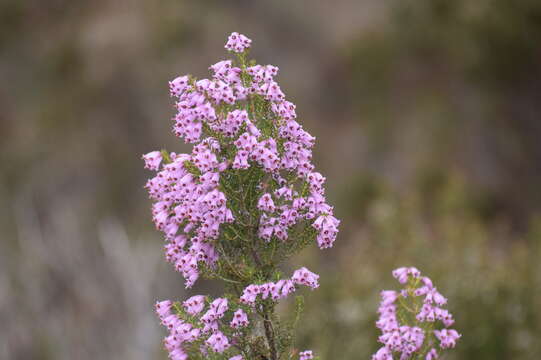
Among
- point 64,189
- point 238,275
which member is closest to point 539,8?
point 238,275

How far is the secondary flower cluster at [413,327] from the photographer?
3.98 m

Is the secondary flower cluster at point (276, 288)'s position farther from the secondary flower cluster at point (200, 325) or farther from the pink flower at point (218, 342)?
the pink flower at point (218, 342)

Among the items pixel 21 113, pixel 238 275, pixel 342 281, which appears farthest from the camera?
pixel 21 113

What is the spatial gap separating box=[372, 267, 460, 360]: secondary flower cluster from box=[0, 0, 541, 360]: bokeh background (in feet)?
17.4

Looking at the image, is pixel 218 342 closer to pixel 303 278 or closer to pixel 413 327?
pixel 303 278

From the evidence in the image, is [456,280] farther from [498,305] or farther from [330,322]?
[330,322]

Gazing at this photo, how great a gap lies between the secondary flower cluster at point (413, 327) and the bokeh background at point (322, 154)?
17.4ft

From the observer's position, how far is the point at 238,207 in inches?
155

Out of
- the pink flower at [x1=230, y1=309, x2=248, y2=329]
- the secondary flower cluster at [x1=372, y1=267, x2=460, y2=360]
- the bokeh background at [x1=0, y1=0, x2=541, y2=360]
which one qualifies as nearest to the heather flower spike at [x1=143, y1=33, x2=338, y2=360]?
the pink flower at [x1=230, y1=309, x2=248, y2=329]

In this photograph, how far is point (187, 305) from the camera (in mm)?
3871

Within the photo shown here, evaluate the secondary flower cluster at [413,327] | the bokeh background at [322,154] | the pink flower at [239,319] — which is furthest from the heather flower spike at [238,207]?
the bokeh background at [322,154]

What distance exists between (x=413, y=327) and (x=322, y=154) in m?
21.3

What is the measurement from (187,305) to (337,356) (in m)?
8.00

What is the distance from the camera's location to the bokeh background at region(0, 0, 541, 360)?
1227 centimetres
